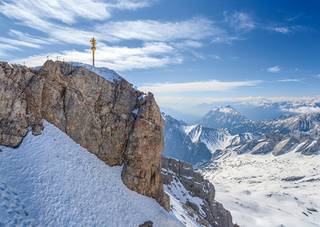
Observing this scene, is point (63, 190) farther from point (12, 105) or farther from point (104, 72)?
point (104, 72)

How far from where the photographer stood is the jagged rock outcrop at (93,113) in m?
38.8

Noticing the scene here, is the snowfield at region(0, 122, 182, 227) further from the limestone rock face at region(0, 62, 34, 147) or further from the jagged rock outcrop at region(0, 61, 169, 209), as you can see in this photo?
the jagged rock outcrop at region(0, 61, 169, 209)

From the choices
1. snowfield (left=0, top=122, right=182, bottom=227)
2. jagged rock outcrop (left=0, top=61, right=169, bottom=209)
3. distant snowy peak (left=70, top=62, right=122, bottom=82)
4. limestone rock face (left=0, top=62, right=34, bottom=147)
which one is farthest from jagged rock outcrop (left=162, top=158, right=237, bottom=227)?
limestone rock face (left=0, top=62, right=34, bottom=147)

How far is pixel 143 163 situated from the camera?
47.7 metres

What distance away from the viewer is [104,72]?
5069 centimetres

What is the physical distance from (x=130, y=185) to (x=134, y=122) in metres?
9.34

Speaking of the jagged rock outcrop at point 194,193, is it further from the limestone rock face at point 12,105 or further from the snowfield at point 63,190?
the limestone rock face at point 12,105

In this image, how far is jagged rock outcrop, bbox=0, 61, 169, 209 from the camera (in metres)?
38.8

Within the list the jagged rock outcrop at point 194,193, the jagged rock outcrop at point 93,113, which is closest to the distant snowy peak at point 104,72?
the jagged rock outcrop at point 93,113

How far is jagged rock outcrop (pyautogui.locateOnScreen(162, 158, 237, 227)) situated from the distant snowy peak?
39030 mm

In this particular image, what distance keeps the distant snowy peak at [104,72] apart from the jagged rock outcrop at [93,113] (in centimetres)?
98

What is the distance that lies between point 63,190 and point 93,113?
48.9 feet

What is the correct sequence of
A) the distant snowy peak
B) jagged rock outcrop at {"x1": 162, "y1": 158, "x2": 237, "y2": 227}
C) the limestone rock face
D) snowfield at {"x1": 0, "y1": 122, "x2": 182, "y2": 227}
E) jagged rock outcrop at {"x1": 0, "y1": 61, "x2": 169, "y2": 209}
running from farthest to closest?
jagged rock outcrop at {"x1": 162, "y1": 158, "x2": 237, "y2": 227} < the distant snowy peak < jagged rock outcrop at {"x1": 0, "y1": 61, "x2": 169, "y2": 209} < the limestone rock face < snowfield at {"x1": 0, "y1": 122, "x2": 182, "y2": 227}

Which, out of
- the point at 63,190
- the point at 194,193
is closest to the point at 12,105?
the point at 63,190
